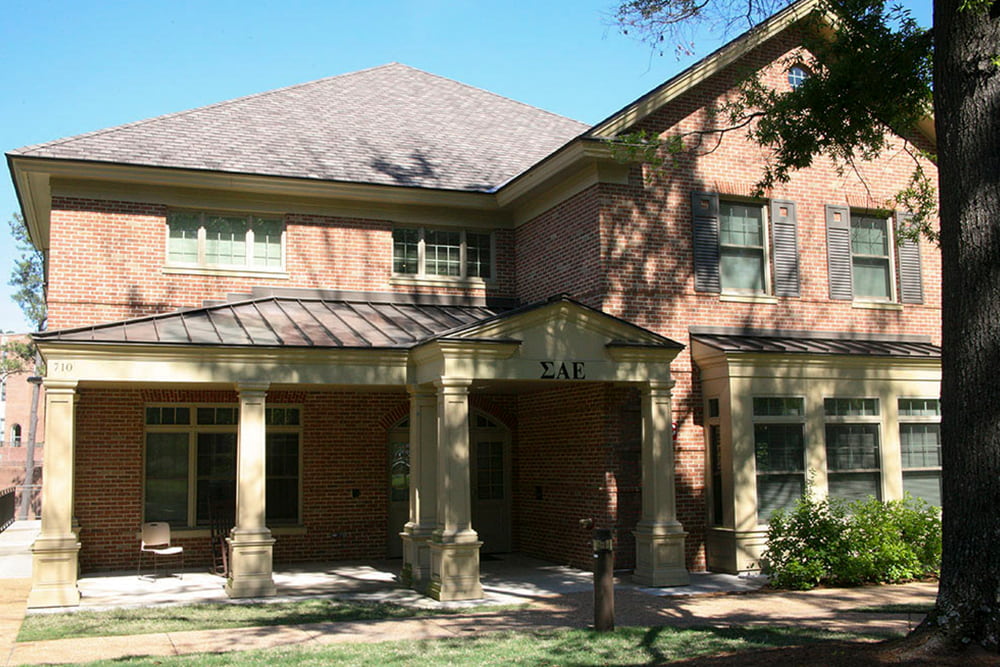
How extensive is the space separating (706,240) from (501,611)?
730cm

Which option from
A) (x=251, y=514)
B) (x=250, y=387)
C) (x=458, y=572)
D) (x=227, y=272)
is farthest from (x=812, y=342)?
(x=227, y=272)

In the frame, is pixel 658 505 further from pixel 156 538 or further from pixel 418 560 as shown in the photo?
pixel 156 538

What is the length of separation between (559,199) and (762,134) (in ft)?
14.3

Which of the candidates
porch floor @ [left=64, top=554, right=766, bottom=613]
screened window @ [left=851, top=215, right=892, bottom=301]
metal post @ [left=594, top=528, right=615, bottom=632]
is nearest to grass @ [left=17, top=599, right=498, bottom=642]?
porch floor @ [left=64, top=554, right=766, bottom=613]

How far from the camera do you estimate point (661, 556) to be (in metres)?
13.6

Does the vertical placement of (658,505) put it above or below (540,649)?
above

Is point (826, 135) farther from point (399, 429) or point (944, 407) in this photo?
point (399, 429)

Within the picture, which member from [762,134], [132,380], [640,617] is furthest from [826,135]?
[132,380]

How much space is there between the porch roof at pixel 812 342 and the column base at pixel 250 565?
731cm

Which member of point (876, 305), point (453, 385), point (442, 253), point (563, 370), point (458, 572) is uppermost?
point (442, 253)

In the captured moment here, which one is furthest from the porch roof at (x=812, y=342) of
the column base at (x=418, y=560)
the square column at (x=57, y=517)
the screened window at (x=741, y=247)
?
the square column at (x=57, y=517)

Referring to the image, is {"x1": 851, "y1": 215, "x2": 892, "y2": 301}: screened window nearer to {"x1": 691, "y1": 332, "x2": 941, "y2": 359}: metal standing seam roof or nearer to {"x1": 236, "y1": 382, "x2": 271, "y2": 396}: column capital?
{"x1": 691, "y1": 332, "x2": 941, "y2": 359}: metal standing seam roof

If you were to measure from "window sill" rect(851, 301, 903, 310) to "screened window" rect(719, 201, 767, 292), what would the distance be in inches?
74.9

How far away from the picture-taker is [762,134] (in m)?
12.8
